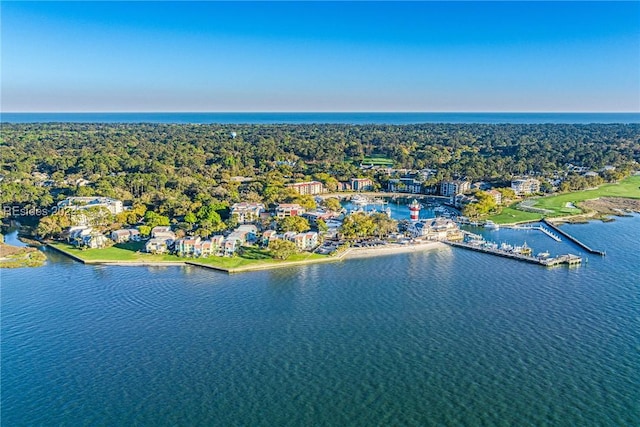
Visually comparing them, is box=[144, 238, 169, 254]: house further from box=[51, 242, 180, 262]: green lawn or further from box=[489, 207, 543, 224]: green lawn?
box=[489, 207, 543, 224]: green lawn

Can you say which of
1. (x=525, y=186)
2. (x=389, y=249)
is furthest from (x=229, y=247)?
(x=525, y=186)

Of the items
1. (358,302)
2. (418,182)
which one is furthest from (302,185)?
(358,302)

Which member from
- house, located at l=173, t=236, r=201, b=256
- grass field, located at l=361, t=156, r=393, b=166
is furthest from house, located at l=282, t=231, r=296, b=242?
grass field, located at l=361, t=156, r=393, b=166

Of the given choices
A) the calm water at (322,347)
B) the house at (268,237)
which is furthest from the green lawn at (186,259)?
the calm water at (322,347)

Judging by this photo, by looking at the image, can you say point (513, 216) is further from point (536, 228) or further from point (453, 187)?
point (453, 187)

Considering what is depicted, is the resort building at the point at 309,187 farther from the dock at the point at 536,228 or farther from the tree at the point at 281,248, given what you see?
the tree at the point at 281,248

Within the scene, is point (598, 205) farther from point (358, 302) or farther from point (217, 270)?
point (217, 270)
